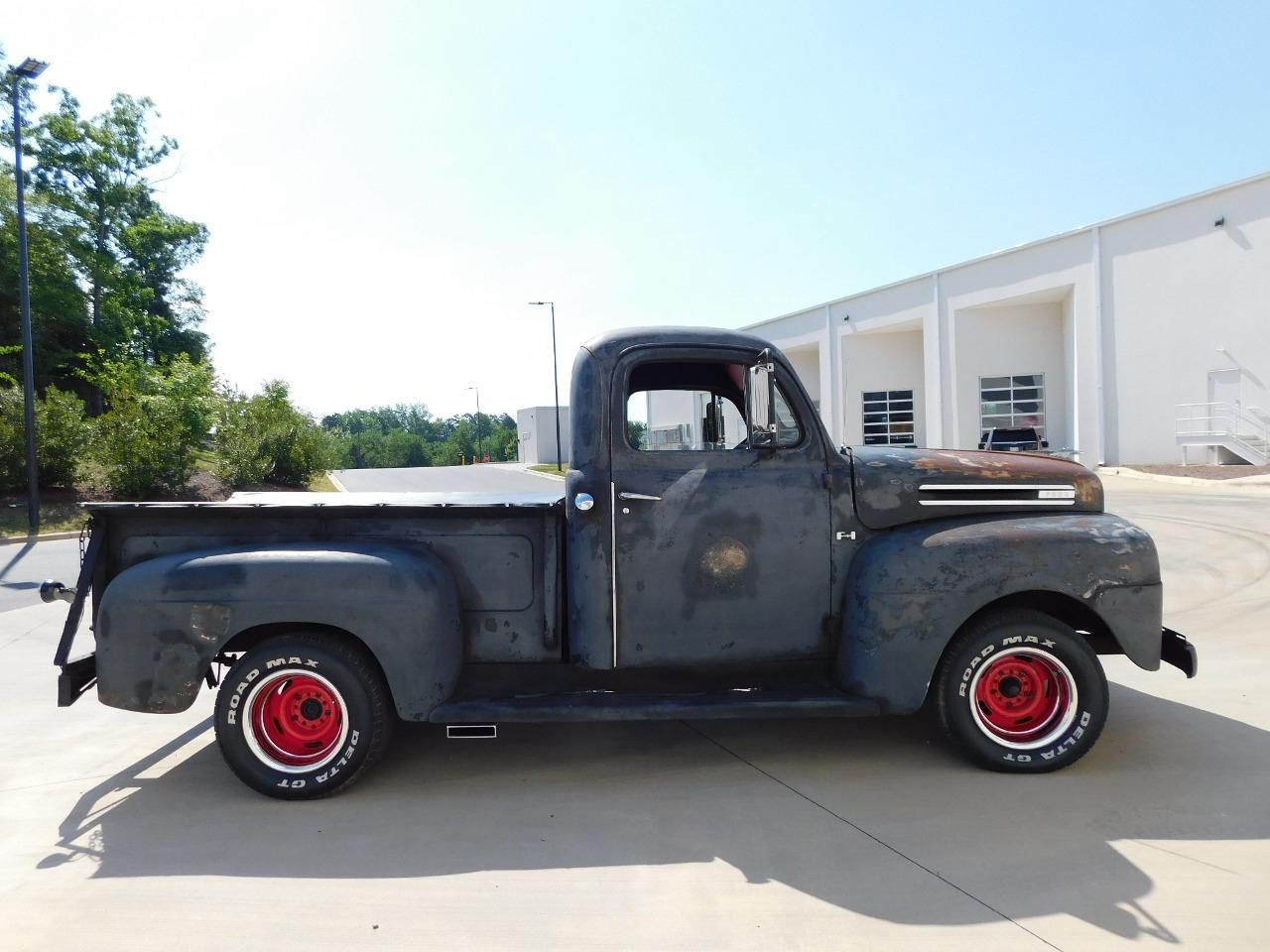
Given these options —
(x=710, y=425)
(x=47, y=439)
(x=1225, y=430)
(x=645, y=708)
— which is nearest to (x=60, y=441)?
(x=47, y=439)

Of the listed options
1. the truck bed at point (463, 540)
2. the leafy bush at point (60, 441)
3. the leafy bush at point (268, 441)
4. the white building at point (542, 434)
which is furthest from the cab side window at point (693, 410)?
the white building at point (542, 434)

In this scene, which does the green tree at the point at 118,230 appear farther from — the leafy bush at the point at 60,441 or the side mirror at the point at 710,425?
the side mirror at the point at 710,425

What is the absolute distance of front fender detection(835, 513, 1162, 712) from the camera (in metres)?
3.92

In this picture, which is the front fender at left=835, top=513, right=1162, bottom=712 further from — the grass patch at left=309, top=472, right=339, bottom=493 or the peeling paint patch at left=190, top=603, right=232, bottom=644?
the grass patch at left=309, top=472, right=339, bottom=493

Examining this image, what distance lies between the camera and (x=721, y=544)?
4.08 m

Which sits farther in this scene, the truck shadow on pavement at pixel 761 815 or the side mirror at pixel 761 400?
the side mirror at pixel 761 400

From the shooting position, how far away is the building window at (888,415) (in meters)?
36.1

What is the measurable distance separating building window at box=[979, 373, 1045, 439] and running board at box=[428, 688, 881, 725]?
97.7 ft

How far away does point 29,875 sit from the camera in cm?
324

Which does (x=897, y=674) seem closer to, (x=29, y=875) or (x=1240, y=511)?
(x=29, y=875)

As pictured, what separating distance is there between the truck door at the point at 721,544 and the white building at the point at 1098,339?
2439cm

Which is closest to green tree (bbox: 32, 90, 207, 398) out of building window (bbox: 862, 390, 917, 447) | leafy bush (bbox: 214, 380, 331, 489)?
leafy bush (bbox: 214, 380, 331, 489)

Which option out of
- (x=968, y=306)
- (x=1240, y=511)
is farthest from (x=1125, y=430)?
(x=1240, y=511)

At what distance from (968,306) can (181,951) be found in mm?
32615
